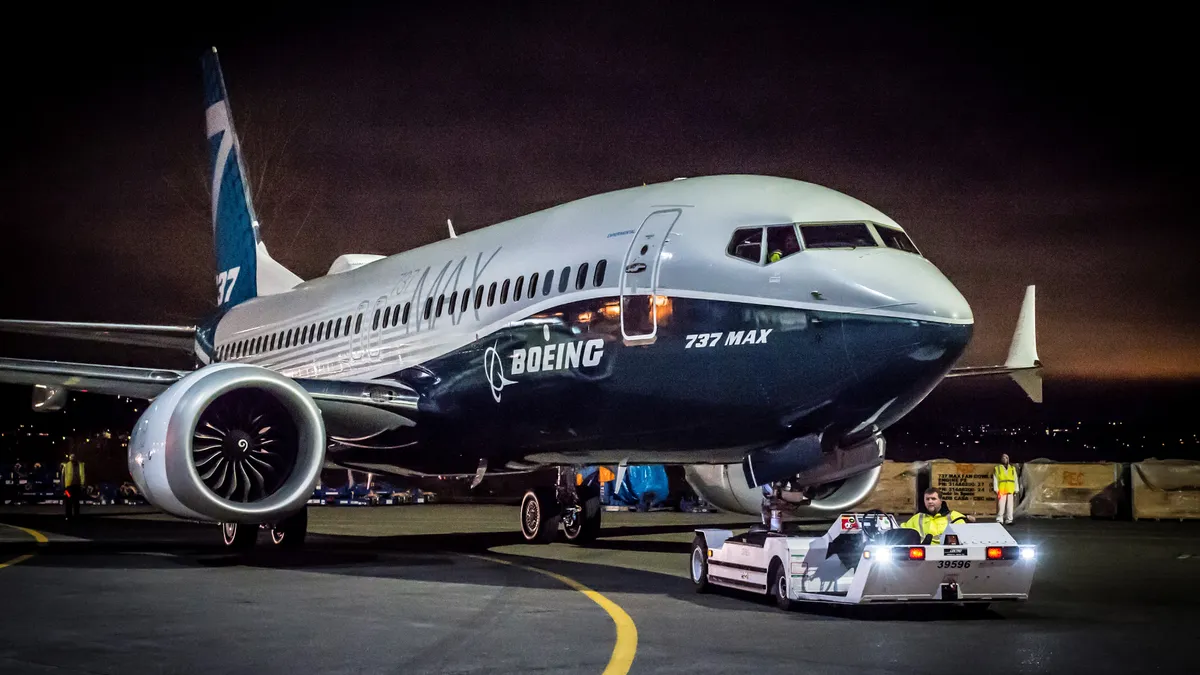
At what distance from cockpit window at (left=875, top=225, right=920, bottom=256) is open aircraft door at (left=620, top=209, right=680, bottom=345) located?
214cm

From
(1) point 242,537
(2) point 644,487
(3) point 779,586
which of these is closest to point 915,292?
(3) point 779,586

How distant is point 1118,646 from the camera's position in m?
8.30

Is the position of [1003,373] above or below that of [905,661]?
above

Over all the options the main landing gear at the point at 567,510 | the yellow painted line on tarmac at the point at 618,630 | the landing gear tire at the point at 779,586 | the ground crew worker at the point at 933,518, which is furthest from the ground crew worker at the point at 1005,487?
the landing gear tire at the point at 779,586

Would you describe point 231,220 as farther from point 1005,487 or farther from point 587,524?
point 1005,487

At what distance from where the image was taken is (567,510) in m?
19.8

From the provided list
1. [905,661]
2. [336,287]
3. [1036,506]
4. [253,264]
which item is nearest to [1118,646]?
[905,661]

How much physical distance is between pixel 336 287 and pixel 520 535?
5434 mm

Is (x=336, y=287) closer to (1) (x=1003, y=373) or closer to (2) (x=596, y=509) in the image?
(2) (x=596, y=509)

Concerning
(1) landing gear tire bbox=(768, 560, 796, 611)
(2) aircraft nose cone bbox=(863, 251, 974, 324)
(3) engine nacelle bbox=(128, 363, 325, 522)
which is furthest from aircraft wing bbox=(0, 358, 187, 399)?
(2) aircraft nose cone bbox=(863, 251, 974, 324)

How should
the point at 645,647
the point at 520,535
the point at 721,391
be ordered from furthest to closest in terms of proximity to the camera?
the point at 520,535
the point at 721,391
the point at 645,647

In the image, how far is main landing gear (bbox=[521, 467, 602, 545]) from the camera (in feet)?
64.5

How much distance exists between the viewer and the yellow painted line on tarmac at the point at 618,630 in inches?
291

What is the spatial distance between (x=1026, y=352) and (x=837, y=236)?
4.91 metres
